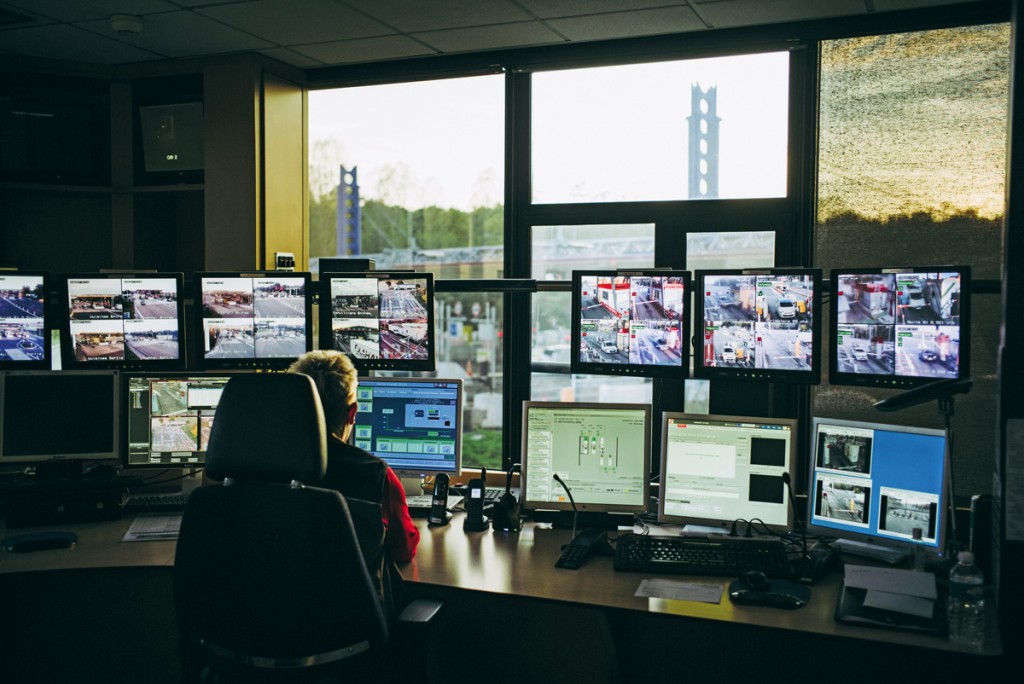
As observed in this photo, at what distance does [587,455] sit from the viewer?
288cm

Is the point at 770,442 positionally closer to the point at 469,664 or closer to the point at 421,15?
the point at 469,664

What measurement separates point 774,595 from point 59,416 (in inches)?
103

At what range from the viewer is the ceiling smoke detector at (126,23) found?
140 inches

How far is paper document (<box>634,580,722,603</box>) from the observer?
2.26 m

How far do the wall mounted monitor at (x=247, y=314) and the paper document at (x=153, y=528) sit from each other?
0.62m

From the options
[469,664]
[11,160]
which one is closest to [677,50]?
[469,664]

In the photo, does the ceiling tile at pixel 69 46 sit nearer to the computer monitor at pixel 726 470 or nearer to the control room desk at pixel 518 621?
the control room desk at pixel 518 621

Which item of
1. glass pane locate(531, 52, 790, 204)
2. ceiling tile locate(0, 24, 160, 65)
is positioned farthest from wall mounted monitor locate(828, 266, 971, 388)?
ceiling tile locate(0, 24, 160, 65)

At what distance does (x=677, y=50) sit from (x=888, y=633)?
8.73 feet

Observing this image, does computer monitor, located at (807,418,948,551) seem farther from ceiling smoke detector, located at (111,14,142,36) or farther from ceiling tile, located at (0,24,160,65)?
ceiling tile, located at (0,24,160,65)

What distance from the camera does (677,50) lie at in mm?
3748

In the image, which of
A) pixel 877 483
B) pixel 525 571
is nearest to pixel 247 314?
pixel 525 571

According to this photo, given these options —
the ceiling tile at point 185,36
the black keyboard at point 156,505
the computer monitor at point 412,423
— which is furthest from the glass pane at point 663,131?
the black keyboard at point 156,505

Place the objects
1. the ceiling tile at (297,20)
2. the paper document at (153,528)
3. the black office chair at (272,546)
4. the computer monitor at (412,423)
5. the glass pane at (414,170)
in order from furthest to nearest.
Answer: the glass pane at (414,170)
the ceiling tile at (297,20)
the computer monitor at (412,423)
the paper document at (153,528)
the black office chair at (272,546)
